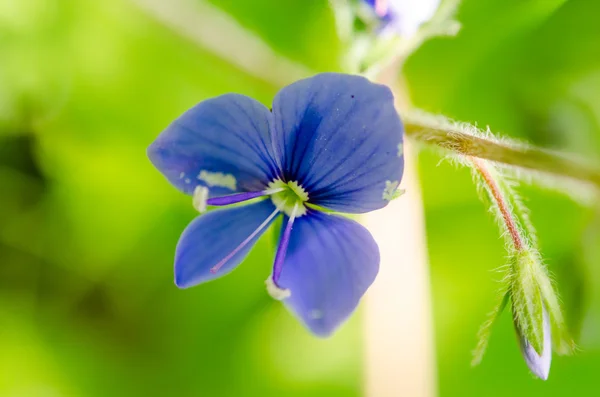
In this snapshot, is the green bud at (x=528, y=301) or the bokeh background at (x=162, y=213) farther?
the bokeh background at (x=162, y=213)

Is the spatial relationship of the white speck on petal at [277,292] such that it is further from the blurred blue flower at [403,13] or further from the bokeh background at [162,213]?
the bokeh background at [162,213]

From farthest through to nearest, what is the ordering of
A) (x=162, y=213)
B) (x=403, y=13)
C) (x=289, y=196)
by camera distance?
(x=162, y=213) < (x=403, y=13) < (x=289, y=196)

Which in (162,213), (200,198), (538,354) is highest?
(162,213)

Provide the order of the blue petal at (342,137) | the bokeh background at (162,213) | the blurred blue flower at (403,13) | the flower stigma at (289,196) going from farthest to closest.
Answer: the bokeh background at (162,213) → the blurred blue flower at (403,13) → the flower stigma at (289,196) → the blue petal at (342,137)

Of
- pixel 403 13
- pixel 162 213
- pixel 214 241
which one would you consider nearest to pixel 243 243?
pixel 214 241

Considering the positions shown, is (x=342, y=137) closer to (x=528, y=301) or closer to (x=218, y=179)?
(x=218, y=179)

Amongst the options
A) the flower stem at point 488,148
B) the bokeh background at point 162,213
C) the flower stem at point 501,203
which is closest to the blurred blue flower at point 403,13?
the flower stem at point 488,148

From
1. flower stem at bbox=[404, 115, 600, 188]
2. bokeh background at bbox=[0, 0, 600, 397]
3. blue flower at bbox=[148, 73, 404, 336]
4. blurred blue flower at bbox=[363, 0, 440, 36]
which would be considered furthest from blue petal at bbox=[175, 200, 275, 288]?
bokeh background at bbox=[0, 0, 600, 397]
